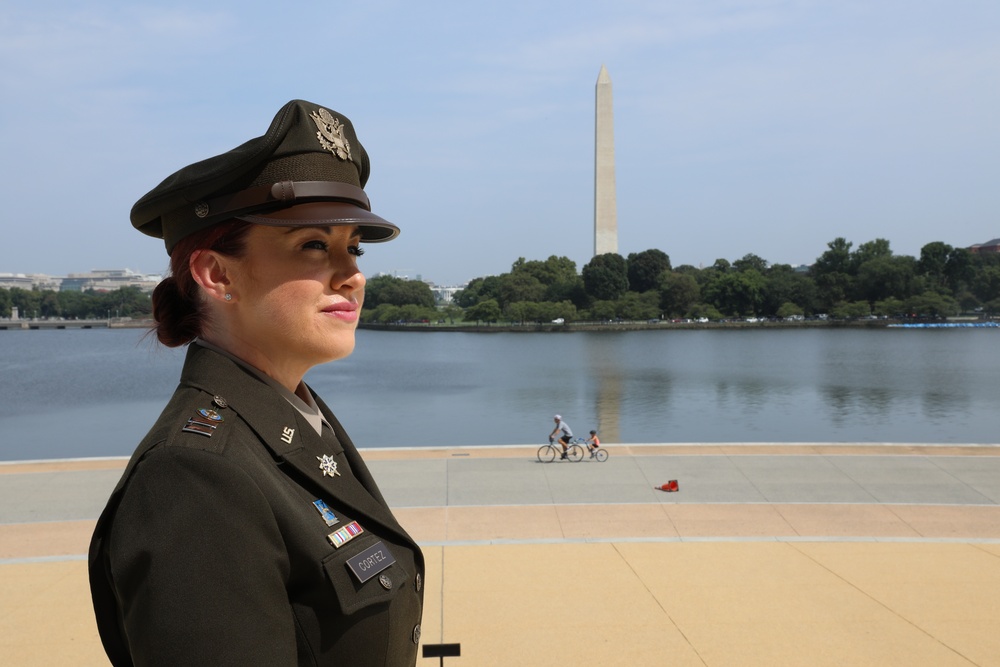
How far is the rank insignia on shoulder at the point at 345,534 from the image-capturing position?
1.46 metres

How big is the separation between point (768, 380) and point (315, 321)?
46.3 m

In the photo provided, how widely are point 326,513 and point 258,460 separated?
17cm

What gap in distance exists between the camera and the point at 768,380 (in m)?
45.6

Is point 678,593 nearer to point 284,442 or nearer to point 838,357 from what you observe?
point 284,442

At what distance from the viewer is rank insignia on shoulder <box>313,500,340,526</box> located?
1.49m

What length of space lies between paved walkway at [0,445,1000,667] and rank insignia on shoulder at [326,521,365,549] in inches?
173

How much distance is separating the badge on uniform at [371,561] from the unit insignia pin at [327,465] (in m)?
0.15

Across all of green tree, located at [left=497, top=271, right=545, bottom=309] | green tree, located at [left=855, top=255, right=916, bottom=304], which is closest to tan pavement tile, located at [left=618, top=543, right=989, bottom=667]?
green tree, located at [left=497, top=271, right=545, bottom=309]

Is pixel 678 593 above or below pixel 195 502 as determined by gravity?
below

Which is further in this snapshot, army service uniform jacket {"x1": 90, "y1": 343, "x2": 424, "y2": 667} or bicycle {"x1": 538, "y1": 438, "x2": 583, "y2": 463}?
bicycle {"x1": 538, "y1": 438, "x2": 583, "y2": 463}

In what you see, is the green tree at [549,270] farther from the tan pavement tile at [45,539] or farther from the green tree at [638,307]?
the tan pavement tile at [45,539]

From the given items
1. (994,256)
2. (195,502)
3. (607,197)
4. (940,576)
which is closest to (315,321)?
(195,502)

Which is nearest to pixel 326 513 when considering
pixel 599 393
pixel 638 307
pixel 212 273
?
pixel 212 273

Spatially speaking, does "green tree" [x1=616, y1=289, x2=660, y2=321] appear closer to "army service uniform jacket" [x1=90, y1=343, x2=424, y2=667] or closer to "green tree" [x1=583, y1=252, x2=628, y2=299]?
"green tree" [x1=583, y1=252, x2=628, y2=299]
